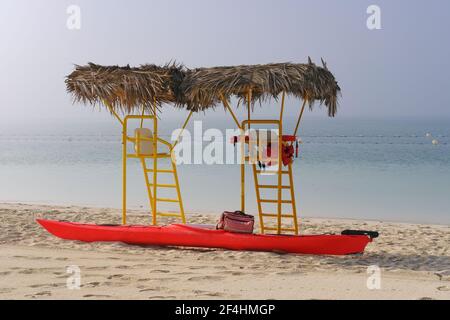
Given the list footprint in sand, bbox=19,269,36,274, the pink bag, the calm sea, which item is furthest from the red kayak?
the calm sea

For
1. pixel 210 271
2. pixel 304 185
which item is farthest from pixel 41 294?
pixel 304 185

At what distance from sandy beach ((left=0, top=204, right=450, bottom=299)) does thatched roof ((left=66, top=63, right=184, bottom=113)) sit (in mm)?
1894

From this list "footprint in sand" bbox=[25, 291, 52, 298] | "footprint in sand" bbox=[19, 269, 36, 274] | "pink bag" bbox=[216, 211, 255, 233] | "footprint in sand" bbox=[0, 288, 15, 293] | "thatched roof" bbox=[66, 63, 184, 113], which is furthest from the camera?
"thatched roof" bbox=[66, 63, 184, 113]

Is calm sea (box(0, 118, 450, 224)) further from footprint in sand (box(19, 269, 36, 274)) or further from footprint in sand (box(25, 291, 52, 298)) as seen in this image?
footprint in sand (box(25, 291, 52, 298))

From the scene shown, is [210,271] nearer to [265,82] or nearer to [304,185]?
[265,82]

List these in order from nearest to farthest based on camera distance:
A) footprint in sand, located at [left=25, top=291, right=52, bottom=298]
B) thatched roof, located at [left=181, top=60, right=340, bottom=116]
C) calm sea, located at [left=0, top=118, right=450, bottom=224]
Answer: footprint in sand, located at [left=25, top=291, right=52, bottom=298] < thatched roof, located at [left=181, top=60, right=340, bottom=116] < calm sea, located at [left=0, top=118, right=450, bottom=224]

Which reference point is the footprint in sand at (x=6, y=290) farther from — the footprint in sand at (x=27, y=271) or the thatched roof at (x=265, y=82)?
the thatched roof at (x=265, y=82)

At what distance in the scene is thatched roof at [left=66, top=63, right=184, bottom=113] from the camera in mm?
8516

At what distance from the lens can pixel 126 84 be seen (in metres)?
8.51

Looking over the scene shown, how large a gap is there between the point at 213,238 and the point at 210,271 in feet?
3.98

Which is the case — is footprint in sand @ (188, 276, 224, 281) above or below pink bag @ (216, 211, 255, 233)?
below

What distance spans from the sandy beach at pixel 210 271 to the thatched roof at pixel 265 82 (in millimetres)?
1913

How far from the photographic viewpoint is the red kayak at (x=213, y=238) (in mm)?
7547
